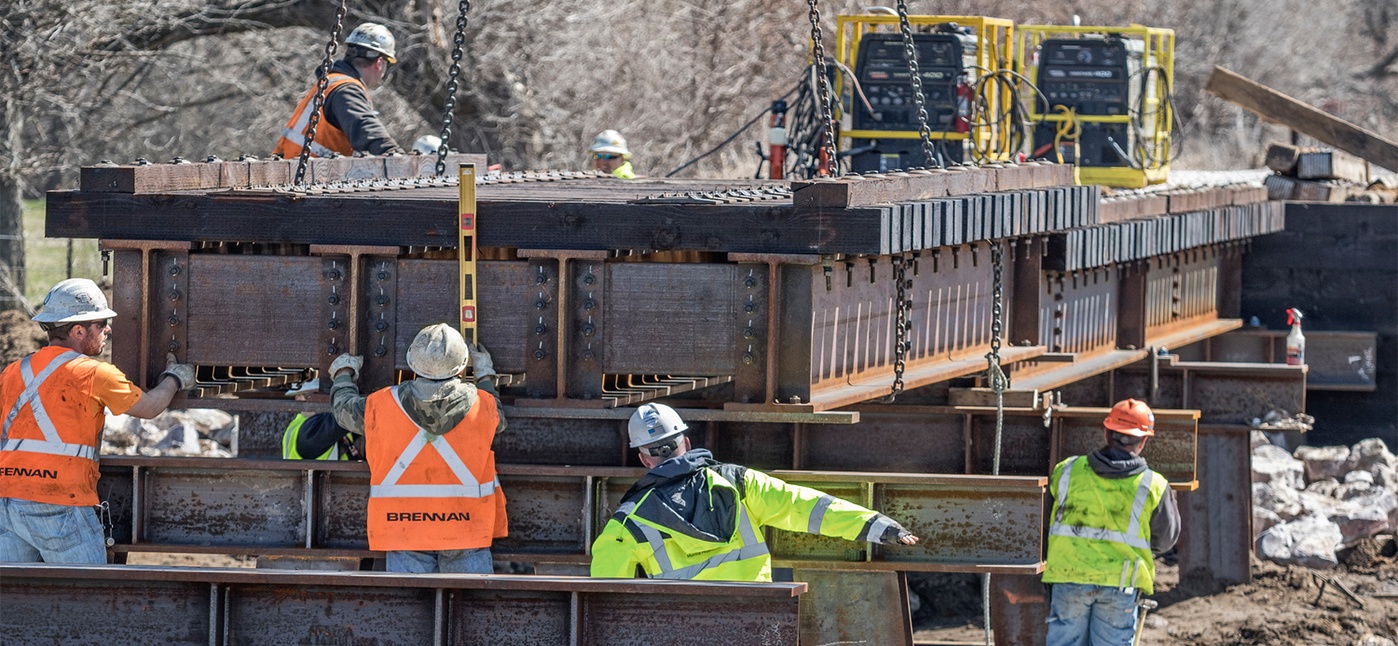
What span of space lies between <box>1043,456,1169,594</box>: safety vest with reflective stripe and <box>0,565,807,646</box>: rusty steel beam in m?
3.35

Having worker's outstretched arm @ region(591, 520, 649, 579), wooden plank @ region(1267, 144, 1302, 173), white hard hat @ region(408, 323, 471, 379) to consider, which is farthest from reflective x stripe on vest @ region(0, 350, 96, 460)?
wooden plank @ region(1267, 144, 1302, 173)

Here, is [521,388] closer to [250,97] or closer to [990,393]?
[990,393]

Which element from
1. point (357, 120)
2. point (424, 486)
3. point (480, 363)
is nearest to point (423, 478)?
point (424, 486)

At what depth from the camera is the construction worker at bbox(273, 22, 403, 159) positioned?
36.9 ft

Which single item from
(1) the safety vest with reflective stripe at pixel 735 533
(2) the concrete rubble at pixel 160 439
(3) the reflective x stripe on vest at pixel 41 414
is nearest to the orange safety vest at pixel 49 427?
(3) the reflective x stripe on vest at pixel 41 414

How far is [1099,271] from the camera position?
1309 centimetres

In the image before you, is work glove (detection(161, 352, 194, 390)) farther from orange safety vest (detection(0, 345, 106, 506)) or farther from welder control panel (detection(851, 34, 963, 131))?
welder control panel (detection(851, 34, 963, 131))

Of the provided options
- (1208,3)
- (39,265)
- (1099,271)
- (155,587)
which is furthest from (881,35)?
(1208,3)

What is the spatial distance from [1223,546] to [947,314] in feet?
15.8

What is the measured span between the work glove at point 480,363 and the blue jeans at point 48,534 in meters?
1.88

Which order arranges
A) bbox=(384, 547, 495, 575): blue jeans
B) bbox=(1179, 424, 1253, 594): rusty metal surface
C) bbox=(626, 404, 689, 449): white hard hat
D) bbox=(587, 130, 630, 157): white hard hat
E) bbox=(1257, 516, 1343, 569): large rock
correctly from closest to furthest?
bbox=(626, 404, 689, 449): white hard hat, bbox=(384, 547, 495, 575): blue jeans, bbox=(1179, 424, 1253, 594): rusty metal surface, bbox=(1257, 516, 1343, 569): large rock, bbox=(587, 130, 630, 157): white hard hat

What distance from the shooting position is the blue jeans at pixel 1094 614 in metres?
9.52

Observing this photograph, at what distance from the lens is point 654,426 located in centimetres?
718

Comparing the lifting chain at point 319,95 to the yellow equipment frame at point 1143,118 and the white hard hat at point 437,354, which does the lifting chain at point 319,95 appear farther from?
the yellow equipment frame at point 1143,118
